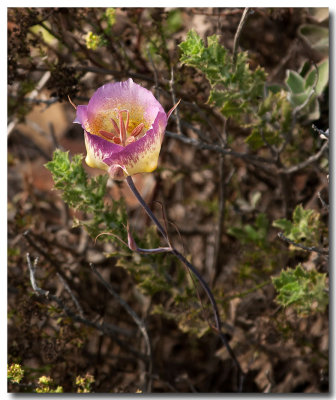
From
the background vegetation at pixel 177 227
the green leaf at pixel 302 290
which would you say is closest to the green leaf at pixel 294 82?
the background vegetation at pixel 177 227

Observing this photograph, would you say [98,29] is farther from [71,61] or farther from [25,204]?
[25,204]

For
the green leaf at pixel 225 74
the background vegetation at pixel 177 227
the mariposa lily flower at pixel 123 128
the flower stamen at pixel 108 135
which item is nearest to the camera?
the mariposa lily flower at pixel 123 128

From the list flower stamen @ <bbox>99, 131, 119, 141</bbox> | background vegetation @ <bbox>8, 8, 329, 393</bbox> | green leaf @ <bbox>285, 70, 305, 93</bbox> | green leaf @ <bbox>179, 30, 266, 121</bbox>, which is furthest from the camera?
green leaf @ <bbox>285, 70, 305, 93</bbox>

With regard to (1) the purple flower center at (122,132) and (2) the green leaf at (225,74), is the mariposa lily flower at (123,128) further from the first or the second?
(2) the green leaf at (225,74)

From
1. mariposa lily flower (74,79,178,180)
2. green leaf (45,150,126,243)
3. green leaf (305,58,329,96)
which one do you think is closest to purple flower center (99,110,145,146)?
mariposa lily flower (74,79,178,180)

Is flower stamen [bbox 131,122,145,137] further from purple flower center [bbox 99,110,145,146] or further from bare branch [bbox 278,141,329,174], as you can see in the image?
bare branch [bbox 278,141,329,174]

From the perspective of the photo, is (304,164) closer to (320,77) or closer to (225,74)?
(320,77)

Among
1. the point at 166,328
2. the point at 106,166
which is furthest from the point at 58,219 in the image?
the point at 106,166
